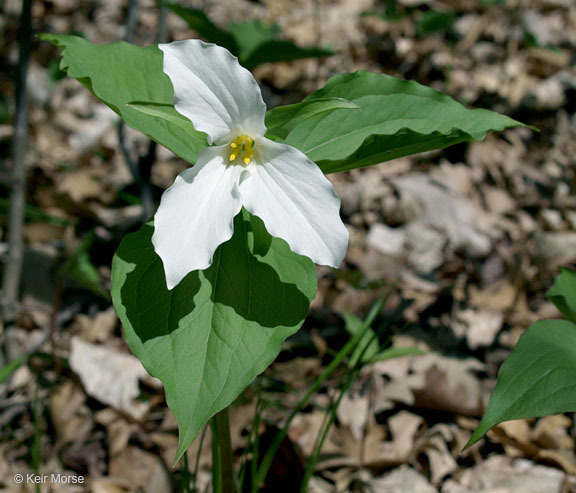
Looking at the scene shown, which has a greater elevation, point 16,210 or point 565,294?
point 565,294

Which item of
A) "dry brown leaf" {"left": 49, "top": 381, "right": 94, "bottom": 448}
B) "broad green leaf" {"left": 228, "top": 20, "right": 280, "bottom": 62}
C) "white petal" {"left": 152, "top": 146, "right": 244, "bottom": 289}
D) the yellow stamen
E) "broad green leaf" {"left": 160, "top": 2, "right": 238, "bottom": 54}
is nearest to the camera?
"white petal" {"left": 152, "top": 146, "right": 244, "bottom": 289}

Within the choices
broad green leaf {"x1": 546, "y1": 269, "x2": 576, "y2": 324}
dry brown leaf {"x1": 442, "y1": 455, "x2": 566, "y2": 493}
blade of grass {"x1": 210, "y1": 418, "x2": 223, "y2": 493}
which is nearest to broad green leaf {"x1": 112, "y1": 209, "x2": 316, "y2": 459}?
blade of grass {"x1": 210, "y1": 418, "x2": 223, "y2": 493}

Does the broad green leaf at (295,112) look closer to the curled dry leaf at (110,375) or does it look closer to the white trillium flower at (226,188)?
the white trillium flower at (226,188)

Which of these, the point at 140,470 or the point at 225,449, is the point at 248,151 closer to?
the point at 225,449

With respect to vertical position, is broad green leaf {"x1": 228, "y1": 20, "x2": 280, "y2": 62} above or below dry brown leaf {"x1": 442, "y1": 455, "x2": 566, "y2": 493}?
above

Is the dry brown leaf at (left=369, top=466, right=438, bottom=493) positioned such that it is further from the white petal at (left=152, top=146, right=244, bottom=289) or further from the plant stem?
the white petal at (left=152, top=146, right=244, bottom=289)

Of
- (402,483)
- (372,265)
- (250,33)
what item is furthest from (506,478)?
(250,33)

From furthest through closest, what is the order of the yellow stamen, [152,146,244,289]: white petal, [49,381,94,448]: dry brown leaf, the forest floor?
[49,381,94,448]: dry brown leaf
the forest floor
the yellow stamen
[152,146,244,289]: white petal
